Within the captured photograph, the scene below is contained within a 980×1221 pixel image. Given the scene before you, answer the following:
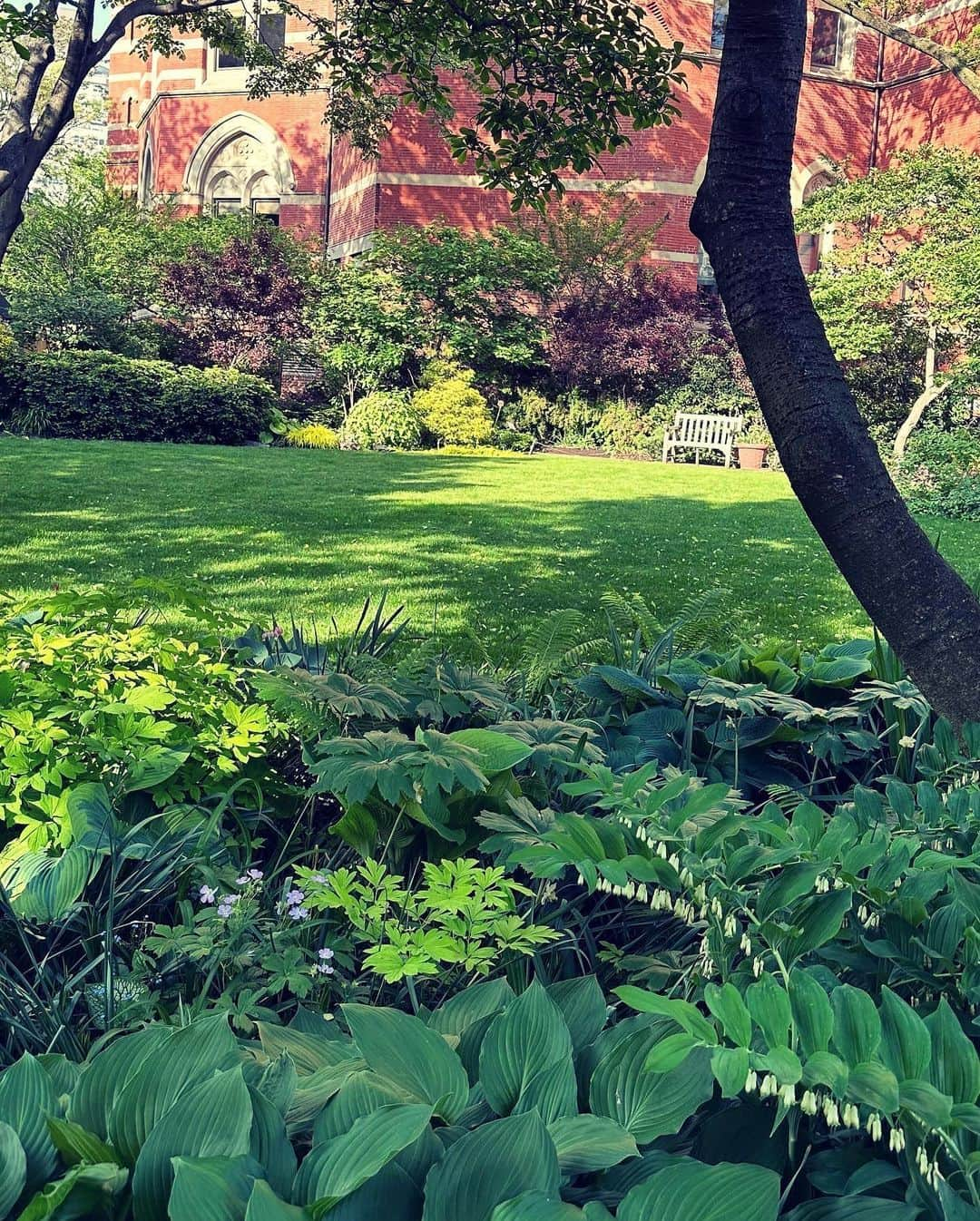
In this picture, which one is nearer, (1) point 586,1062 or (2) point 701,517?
(1) point 586,1062

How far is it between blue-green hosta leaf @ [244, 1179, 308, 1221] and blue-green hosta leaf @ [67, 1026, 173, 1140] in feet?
0.98

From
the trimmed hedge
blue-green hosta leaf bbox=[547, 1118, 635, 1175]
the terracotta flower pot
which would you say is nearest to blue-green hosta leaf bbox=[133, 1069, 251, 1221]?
blue-green hosta leaf bbox=[547, 1118, 635, 1175]

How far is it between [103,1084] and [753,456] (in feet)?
59.3

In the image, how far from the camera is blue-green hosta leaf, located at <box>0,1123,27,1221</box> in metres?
1.01

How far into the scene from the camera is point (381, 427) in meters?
17.7

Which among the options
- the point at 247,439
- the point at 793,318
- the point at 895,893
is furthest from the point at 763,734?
the point at 247,439

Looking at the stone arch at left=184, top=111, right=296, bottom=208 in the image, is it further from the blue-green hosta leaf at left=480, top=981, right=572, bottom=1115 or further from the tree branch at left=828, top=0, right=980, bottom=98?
the blue-green hosta leaf at left=480, top=981, right=572, bottom=1115

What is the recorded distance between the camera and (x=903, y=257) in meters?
18.1

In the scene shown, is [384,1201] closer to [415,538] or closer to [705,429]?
[415,538]

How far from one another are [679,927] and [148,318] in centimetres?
2113

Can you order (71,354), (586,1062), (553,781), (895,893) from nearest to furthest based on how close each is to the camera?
(586,1062)
(895,893)
(553,781)
(71,354)

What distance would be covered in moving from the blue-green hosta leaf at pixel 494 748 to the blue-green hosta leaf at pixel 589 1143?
0.96 metres

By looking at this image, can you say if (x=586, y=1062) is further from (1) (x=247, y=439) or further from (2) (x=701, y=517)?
(1) (x=247, y=439)

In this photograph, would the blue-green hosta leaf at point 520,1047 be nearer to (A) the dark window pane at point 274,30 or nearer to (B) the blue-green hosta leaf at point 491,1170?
(B) the blue-green hosta leaf at point 491,1170
